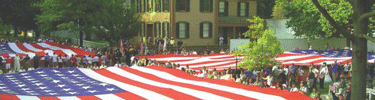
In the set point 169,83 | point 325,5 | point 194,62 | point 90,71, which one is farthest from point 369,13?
point 325,5

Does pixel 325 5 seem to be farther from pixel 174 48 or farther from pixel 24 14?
pixel 24 14

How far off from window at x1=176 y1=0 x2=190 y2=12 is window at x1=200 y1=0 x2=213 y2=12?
1515 mm

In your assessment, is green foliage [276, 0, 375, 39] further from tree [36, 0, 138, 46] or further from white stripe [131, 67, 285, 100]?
white stripe [131, 67, 285, 100]

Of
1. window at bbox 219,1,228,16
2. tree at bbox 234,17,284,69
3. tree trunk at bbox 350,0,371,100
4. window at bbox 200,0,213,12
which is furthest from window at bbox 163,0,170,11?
tree trunk at bbox 350,0,371,100

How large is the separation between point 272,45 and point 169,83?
665 cm

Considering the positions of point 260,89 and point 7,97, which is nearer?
point 7,97

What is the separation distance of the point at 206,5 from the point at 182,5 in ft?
8.52

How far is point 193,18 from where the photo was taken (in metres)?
37.8

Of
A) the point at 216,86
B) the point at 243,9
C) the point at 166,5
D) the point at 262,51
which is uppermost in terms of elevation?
the point at 243,9

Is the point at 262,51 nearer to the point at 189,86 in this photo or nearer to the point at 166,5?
the point at 189,86

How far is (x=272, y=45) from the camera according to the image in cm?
2052

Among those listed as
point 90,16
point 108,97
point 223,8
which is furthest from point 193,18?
point 108,97

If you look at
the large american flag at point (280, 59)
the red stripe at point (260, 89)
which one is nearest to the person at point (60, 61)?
the large american flag at point (280, 59)

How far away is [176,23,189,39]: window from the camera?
37.0 metres
